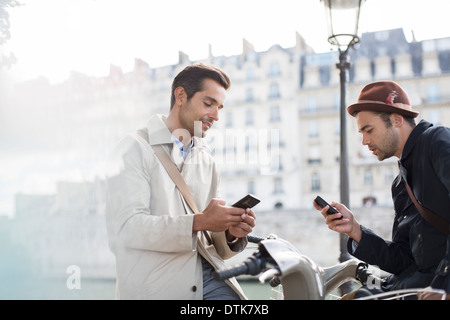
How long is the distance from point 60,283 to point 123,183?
24.5 m

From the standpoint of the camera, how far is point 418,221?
2.05m

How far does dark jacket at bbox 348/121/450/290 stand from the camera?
1917 millimetres

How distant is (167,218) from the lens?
6.72ft

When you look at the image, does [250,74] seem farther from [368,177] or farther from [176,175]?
[176,175]

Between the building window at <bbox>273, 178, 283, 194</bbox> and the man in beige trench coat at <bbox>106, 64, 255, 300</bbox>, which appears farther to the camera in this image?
the building window at <bbox>273, 178, 283, 194</bbox>

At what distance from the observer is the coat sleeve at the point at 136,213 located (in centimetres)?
203

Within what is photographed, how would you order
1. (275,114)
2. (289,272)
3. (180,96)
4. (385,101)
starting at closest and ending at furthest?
(289,272), (385,101), (180,96), (275,114)

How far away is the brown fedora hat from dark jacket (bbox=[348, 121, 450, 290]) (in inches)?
4.0

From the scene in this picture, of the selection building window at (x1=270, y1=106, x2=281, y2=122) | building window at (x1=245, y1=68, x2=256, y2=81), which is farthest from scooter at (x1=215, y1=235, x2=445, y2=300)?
building window at (x1=245, y1=68, x2=256, y2=81)

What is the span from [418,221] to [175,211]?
96cm

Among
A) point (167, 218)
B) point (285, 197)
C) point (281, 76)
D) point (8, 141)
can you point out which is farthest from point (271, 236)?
point (281, 76)

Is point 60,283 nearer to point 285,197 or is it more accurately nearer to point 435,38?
point 285,197

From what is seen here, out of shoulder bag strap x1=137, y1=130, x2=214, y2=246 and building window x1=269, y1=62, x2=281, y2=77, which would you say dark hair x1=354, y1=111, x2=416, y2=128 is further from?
building window x1=269, y1=62, x2=281, y2=77

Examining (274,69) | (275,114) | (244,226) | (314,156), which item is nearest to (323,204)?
(244,226)
